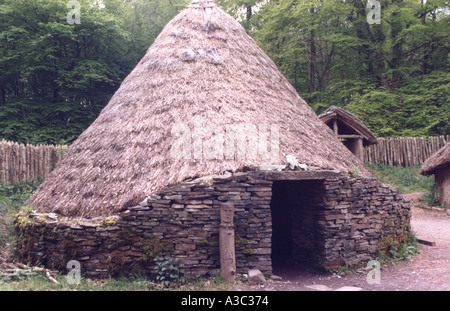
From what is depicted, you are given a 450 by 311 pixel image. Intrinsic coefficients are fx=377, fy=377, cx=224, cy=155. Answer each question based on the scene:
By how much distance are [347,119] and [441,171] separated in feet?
12.1

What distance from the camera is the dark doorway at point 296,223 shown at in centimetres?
737

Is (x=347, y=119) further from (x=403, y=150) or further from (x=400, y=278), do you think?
(x=400, y=278)

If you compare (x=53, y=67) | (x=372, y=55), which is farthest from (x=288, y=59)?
(x=53, y=67)

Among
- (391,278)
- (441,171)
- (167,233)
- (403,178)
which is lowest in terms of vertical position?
(391,278)

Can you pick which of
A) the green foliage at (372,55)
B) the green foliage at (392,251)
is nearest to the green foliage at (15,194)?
the green foliage at (392,251)

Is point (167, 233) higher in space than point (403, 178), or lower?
lower

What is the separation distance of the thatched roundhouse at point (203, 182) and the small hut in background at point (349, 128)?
15.4ft

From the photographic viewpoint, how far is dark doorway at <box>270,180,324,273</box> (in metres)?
7.37

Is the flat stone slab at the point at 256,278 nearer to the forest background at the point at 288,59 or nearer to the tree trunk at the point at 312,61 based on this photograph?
the forest background at the point at 288,59

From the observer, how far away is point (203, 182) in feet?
20.4

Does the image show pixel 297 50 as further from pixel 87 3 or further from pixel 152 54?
pixel 152 54

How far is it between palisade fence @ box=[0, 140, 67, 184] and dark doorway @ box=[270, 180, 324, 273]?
7.10 m

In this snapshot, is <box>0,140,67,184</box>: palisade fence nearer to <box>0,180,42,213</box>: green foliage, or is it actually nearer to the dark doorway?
<box>0,180,42,213</box>: green foliage

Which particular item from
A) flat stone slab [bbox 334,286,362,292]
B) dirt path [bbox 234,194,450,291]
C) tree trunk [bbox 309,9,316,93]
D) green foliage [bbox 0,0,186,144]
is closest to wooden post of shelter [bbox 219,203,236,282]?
dirt path [bbox 234,194,450,291]
